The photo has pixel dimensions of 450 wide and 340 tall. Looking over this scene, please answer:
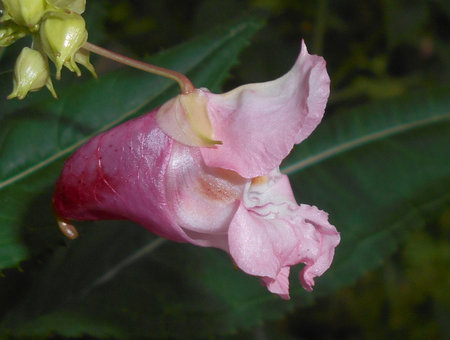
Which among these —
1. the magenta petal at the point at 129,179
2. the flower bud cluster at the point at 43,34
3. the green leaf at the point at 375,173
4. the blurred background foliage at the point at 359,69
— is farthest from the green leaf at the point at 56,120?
the blurred background foliage at the point at 359,69

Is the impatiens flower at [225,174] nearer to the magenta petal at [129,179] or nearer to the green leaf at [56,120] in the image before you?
the magenta petal at [129,179]

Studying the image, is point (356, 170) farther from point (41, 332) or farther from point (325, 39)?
point (325, 39)

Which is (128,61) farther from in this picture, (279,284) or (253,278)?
(253,278)

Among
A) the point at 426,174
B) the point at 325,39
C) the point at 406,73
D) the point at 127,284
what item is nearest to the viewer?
the point at 127,284

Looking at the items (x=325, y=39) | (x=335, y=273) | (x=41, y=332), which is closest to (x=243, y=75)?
(x=325, y=39)

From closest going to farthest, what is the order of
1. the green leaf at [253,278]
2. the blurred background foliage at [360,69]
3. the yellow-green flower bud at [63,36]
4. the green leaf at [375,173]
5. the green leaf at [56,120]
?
the yellow-green flower bud at [63,36], the green leaf at [56,120], the green leaf at [253,278], the green leaf at [375,173], the blurred background foliage at [360,69]

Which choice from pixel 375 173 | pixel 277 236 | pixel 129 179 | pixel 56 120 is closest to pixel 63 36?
pixel 129 179

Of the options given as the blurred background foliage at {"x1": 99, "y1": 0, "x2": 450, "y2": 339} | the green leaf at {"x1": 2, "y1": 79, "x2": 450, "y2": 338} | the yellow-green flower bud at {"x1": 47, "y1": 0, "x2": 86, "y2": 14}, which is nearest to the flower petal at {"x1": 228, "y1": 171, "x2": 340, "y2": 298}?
the yellow-green flower bud at {"x1": 47, "y1": 0, "x2": 86, "y2": 14}
